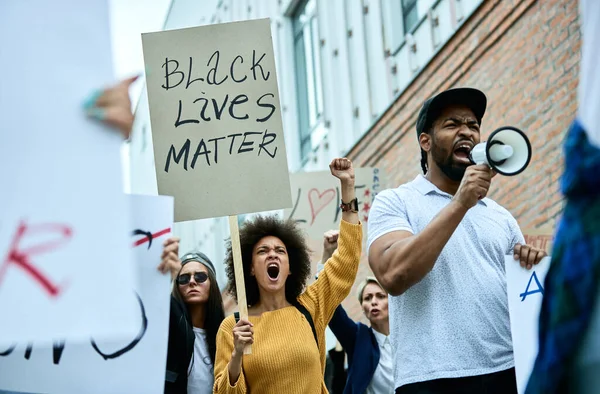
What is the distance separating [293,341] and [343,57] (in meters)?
9.67

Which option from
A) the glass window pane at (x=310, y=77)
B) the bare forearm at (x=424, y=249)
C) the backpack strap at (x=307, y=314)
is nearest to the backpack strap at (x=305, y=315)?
the backpack strap at (x=307, y=314)

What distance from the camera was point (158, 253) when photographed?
3.69 m

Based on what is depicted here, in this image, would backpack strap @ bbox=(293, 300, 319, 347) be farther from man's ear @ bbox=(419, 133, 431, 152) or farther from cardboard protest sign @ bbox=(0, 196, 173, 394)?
cardboard protest sign @ bbox=(0, 196, 173, 394)

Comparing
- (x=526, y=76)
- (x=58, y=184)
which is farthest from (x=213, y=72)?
(x=526, y=76)

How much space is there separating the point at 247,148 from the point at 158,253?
0.95 meters

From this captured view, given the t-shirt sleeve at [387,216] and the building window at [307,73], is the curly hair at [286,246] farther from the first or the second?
the building window at [307,73]

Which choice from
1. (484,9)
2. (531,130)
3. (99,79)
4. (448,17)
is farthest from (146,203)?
(448,17)

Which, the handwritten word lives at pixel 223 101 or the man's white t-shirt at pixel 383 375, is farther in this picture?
the man's white t-shirt at pixel 383 375

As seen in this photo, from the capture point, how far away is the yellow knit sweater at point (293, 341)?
14.3 feet

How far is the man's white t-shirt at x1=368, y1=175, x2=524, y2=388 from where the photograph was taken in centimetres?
352

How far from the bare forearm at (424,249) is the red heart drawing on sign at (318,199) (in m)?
Answer: 4.44

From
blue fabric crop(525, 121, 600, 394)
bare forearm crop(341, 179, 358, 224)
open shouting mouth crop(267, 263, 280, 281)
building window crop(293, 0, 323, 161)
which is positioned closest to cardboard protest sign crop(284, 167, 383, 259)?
open shouting mouth crop(267, 263, 280, 281)

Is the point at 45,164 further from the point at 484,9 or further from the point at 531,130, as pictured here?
the point at 484,9

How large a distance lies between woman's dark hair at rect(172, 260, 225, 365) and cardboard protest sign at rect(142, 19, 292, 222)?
2.32ft
